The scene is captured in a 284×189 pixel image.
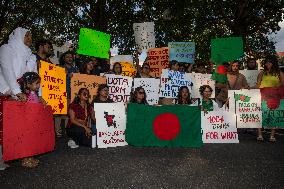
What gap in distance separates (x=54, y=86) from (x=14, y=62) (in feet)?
10.2

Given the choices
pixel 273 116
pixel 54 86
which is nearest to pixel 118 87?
pixel 54 86

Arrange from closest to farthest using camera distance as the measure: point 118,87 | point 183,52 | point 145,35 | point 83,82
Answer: point 83,82, point 118,87, point 145,35, point 183,52

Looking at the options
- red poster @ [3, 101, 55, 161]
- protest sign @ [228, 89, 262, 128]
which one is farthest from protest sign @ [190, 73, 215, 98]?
red poster @ [3, 101, 55, 161]

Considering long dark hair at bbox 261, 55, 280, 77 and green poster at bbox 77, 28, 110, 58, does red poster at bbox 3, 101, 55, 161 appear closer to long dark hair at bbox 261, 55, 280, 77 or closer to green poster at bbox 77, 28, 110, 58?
green poster at bbox 77, 28, 110, 58

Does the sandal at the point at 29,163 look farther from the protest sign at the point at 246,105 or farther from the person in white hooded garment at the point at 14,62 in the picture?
the protest sign at the point at 246,105

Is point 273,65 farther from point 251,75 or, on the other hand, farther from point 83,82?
point 83,82

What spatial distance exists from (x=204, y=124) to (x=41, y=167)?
395cm

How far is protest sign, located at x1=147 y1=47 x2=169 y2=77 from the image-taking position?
13.5m

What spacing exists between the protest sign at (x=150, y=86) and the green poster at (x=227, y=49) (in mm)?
1826

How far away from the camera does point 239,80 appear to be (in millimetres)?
10547

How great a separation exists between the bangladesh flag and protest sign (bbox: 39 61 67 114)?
73.2 inches

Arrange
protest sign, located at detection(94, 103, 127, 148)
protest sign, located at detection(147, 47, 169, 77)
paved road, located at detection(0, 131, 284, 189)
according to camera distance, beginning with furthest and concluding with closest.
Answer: protest sign, located at detection(147, 47, 169, 77) → protest sign, located at detection(94, 103, 127, 148) → paved road, located at detection(0, 131, 284, 189)

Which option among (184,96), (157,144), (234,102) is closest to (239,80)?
(234,102)

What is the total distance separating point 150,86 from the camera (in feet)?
37.7
